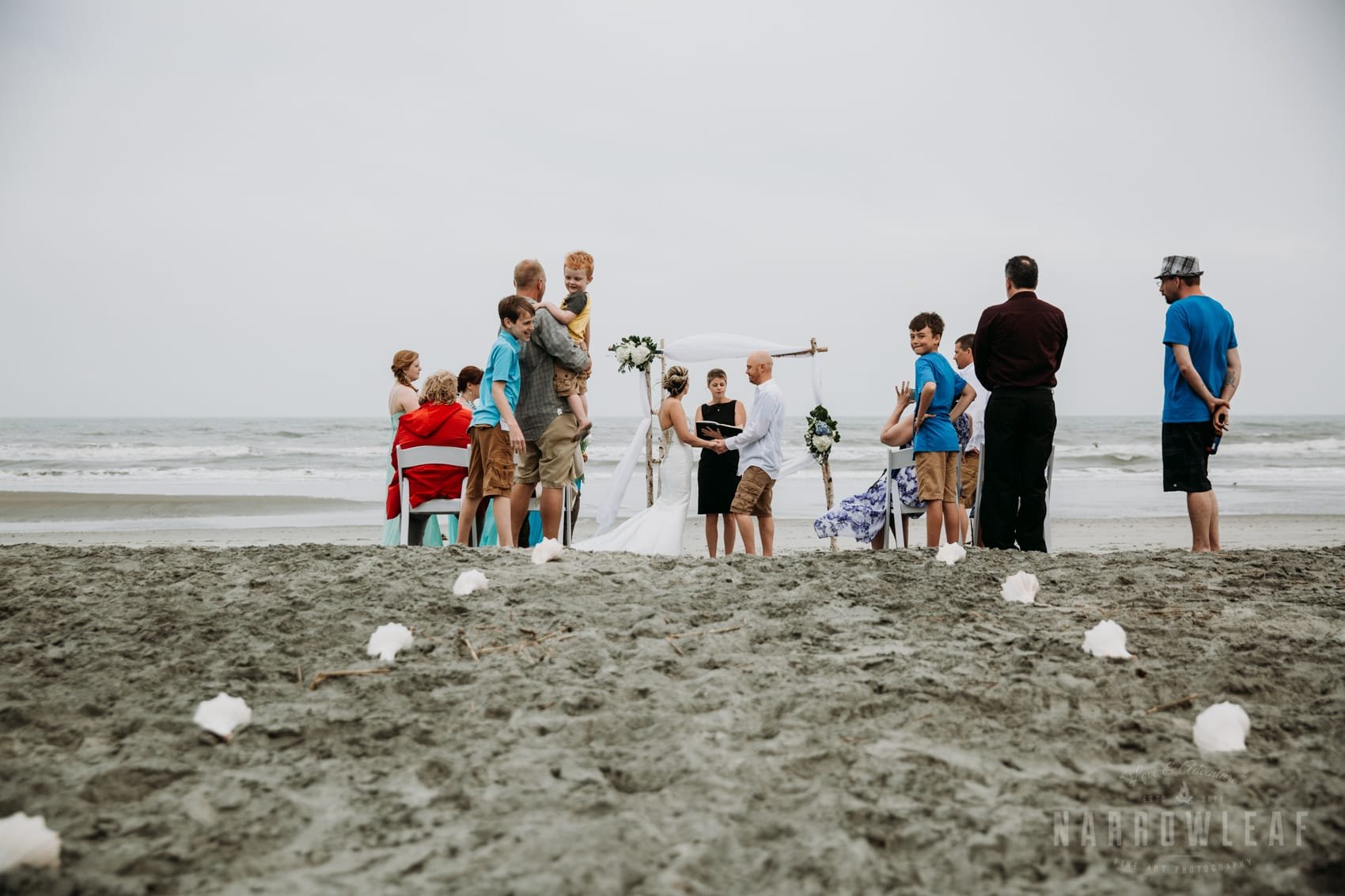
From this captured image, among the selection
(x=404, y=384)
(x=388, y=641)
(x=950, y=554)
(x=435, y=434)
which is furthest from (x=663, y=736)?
(x=404, y=384)

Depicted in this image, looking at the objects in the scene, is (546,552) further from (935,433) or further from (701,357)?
(701,357)

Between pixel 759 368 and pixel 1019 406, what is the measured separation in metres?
1.95

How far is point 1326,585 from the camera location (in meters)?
3.75

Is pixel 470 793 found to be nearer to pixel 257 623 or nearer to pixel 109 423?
pixel 257 623

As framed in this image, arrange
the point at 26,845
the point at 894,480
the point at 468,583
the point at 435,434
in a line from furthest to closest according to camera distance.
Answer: the point at 894,480 → the point at 435,434 → the point at 468,583 → the point at 26,845

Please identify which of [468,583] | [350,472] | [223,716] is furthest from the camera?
[350,472]

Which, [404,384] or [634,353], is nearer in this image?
[404,384]

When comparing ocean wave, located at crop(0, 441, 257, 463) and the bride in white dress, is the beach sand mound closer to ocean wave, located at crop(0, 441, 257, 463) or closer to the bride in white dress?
the bride in white dress

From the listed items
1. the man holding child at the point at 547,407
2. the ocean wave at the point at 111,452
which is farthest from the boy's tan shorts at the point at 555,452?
the ocean wave at the point at 111,452

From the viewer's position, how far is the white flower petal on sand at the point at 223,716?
2219 mm

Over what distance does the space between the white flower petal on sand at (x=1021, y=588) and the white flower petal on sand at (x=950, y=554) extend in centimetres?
63

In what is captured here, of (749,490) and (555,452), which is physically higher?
(555,452)

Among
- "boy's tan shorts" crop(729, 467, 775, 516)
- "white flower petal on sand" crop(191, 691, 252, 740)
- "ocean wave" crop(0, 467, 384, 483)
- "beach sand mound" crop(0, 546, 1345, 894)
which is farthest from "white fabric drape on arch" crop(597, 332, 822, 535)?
"ocean wave" crop(0, 467, 384, 483)

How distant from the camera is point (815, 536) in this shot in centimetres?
999
